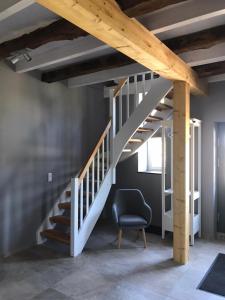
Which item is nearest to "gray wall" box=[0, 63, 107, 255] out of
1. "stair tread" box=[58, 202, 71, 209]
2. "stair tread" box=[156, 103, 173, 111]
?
"stair tread" box=[58, 202, 71, 209]

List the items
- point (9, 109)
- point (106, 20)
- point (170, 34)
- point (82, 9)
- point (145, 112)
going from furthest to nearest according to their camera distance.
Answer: point (145, 112), point (9, 109), point (170, 34), point (106, 20), point (82, 9)

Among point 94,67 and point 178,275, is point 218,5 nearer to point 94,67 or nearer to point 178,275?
point 94,67

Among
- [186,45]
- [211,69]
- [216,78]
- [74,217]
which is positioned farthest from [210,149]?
[74,217]

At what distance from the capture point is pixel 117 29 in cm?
192

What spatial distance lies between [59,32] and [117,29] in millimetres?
794

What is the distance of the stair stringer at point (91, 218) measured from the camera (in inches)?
140

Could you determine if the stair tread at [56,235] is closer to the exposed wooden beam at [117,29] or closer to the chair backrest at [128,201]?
the chair backrest at [128,201]

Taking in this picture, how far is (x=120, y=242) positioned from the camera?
392 cm

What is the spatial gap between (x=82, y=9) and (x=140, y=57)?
896 mm

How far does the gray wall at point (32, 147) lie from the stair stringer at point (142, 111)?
91 centimetres

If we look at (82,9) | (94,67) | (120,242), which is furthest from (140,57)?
(120,242)

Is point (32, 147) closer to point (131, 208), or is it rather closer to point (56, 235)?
point (56, 235)

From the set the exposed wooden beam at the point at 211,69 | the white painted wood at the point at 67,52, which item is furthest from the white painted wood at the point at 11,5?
the exposed wooden beam at the point at 211,69

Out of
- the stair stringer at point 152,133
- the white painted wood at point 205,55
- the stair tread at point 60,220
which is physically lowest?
the stair tread at point 60,220
